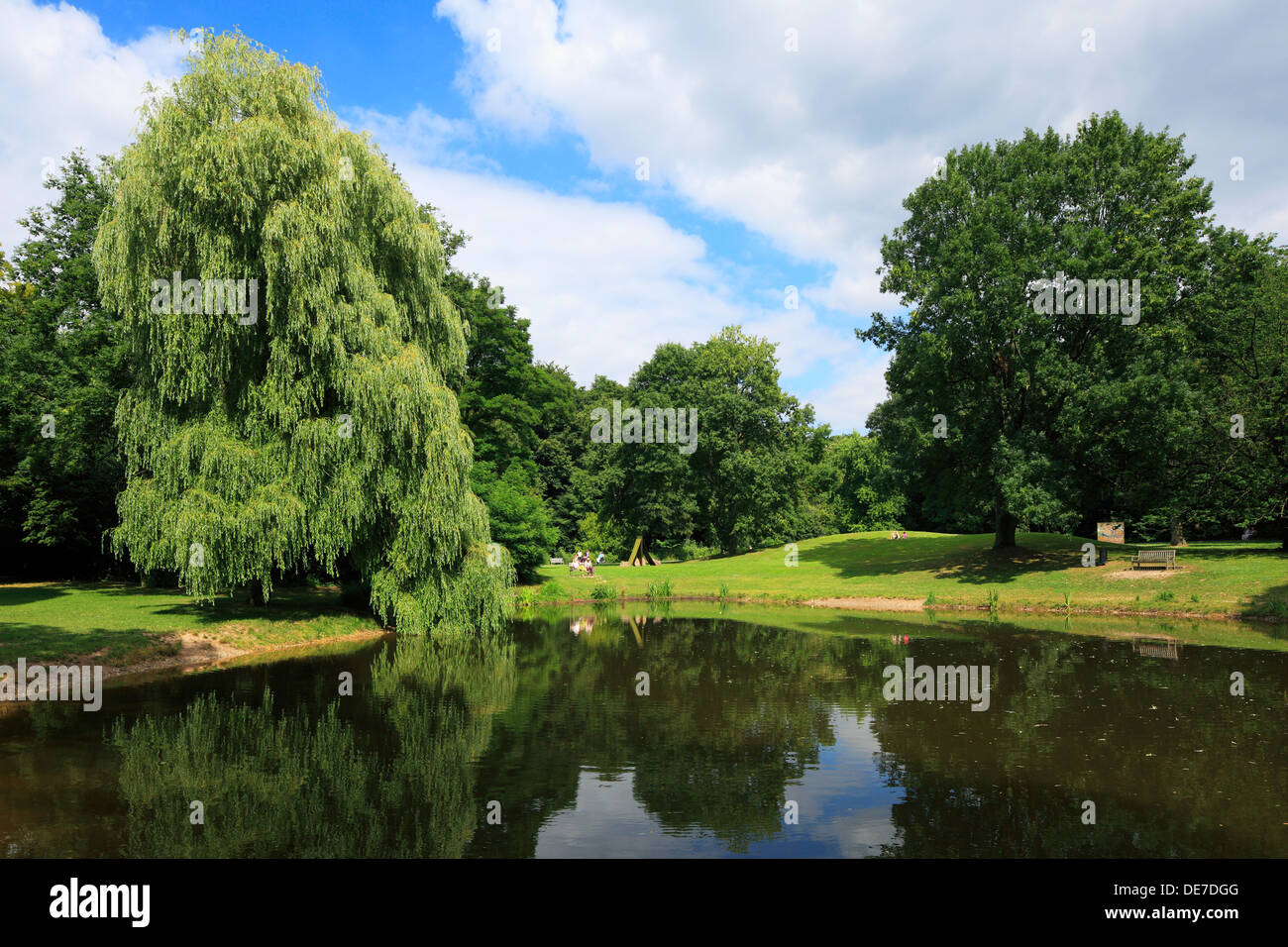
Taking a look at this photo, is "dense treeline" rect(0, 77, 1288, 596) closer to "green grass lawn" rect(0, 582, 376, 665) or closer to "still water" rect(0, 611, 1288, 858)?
"green grass lawn" rect(0, 582, 376, 665)

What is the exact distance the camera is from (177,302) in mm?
21125

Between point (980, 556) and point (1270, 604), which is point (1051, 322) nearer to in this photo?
point (980, 556)

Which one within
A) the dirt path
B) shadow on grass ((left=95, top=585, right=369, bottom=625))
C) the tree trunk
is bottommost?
the dirt path

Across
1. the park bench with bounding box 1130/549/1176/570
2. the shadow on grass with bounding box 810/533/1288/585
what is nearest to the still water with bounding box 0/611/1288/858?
the park bench with bounding box 1130/549/1176/570

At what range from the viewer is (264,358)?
2262cm

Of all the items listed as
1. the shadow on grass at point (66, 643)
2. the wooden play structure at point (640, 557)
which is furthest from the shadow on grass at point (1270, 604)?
the shadow on grass at point (66, 643)

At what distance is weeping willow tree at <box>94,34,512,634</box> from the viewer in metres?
20.8

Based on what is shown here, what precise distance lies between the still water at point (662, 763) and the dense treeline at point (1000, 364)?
15.3 m

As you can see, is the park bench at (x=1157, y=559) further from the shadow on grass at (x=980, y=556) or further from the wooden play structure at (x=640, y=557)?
the wooden play structure at (x=640, y=557)

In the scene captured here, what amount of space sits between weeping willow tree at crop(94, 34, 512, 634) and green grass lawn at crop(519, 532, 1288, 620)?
14263 mm

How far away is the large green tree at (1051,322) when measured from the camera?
106 feet
